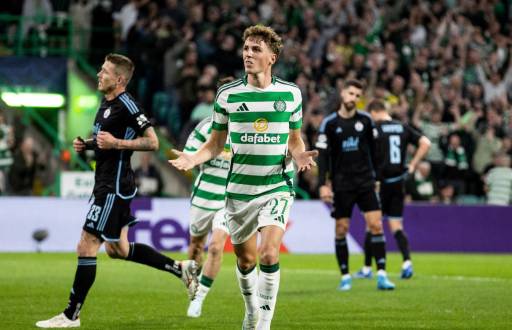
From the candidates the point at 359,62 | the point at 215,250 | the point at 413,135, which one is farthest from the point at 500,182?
the point at 215,250

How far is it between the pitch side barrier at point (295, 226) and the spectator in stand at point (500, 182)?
107cm

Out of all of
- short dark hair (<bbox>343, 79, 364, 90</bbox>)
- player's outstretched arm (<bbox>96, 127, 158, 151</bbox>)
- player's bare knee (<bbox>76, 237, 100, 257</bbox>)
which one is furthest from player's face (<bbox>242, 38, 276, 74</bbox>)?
short dark hair (<bbox>343, 79, 364, 90</bbox>)

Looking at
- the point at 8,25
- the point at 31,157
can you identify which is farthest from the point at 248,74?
the point at 8,25

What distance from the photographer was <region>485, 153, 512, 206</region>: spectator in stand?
83.1 ft

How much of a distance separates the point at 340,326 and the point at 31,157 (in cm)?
1371

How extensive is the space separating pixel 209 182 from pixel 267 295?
3.41 m

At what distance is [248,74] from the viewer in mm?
9766

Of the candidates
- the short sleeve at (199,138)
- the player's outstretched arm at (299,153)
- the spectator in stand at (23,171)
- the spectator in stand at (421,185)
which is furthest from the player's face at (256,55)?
the spectator in stand at (421,185)

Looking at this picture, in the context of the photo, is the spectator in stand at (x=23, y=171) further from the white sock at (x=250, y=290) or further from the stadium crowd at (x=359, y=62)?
the white sock at (x=250, y=290)

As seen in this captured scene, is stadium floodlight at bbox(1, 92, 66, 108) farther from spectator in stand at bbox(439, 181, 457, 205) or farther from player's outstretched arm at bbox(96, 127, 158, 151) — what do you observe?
player's outstretched arm at bbox(96, 127, 158, 151)

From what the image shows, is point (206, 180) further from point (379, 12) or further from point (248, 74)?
point (379, 12)

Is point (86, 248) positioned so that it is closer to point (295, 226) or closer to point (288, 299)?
point (288, 299)

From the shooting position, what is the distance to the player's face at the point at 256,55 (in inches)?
377

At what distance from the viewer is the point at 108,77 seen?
10.9 m
